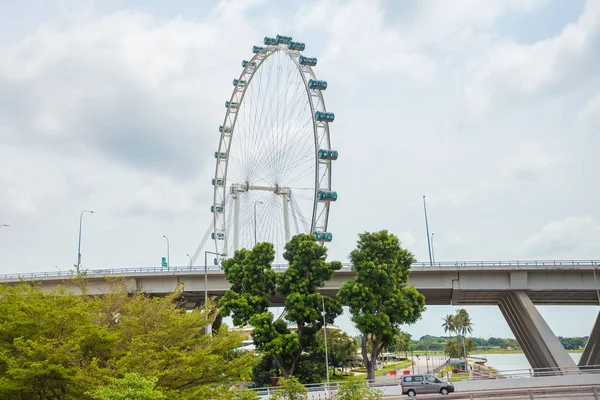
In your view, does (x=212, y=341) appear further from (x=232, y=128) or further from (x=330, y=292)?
(x=232, y=128)

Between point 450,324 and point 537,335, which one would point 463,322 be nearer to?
point 450,324

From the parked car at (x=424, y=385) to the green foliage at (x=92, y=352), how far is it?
635 inches

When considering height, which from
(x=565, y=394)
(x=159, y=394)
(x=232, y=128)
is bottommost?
(x=565, y=394)

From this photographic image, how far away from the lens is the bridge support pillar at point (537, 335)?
47.3 meters

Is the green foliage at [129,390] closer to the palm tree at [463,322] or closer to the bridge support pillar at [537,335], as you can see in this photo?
the bridge support pillar at [537,335]

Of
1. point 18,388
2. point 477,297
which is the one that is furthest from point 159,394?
point 477,297

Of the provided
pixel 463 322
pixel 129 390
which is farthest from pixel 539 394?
pixel 463 322

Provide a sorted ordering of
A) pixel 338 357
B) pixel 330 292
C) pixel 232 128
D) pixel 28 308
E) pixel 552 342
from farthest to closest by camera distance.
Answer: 1. pixel 338 357
2. pixel 232 128
3. pixel 330 292
4. pixel 552 342
5. pixel 28 308

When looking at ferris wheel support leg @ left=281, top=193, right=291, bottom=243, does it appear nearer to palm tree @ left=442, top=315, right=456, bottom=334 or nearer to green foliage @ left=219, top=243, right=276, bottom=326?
green foliage @ left=219, top=243, right=276, bottom=326

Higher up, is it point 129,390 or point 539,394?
point 129,390

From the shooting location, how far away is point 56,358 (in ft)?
65.0

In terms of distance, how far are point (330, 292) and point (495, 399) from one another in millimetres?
26449

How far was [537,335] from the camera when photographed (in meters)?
50.1

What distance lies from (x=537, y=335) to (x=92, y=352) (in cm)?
4123
